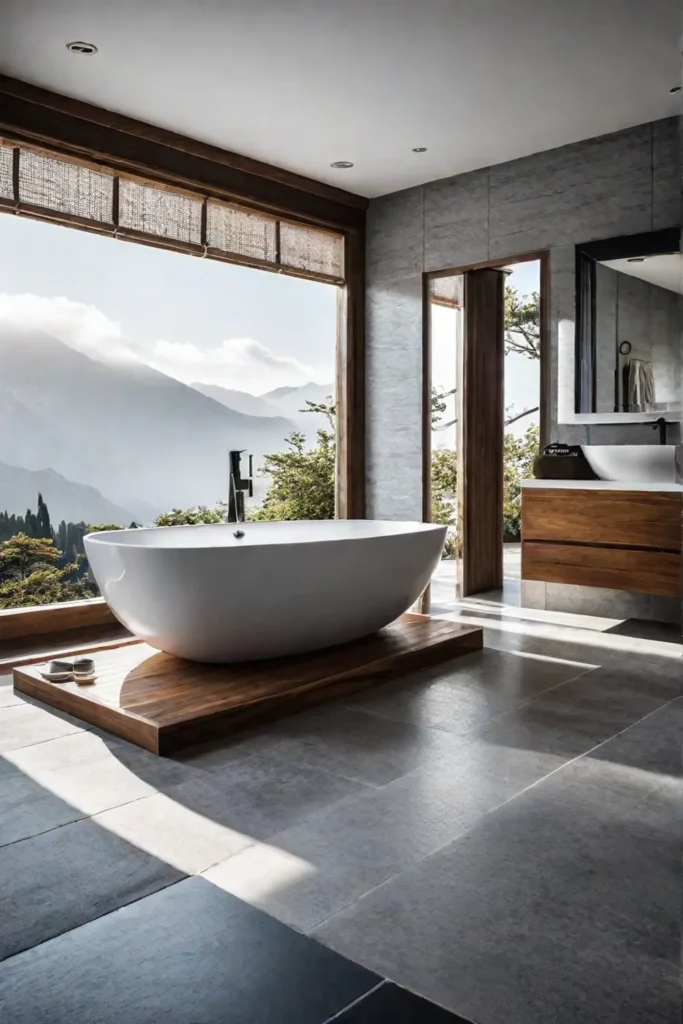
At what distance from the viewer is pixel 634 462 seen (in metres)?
4.27

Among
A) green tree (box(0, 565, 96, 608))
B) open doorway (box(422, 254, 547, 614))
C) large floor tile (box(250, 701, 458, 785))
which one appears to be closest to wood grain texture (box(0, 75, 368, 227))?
open doorway (box(422, 254, 547, 614))

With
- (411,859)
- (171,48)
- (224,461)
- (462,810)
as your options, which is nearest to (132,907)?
(411,859)

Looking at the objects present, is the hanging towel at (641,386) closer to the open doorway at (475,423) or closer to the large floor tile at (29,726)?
the open doorway at (475,423)

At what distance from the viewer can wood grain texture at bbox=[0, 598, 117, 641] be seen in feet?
13.8

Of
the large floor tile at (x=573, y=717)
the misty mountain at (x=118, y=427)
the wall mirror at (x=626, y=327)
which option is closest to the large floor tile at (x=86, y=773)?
the large floor tile at (x=573, y=717)

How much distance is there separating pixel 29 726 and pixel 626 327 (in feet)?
11.5

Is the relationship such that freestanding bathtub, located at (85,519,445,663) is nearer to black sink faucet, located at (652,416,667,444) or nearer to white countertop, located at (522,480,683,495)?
white countertop, located at (522,480,683,495)

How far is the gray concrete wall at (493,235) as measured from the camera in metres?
4.48

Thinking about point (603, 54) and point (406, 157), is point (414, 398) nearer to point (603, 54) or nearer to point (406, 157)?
point (406, 157)

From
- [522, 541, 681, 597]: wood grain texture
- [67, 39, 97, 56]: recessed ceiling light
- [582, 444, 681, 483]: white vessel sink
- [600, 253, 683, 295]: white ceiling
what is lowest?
[522, 541, 681, 597]: wood grain texture

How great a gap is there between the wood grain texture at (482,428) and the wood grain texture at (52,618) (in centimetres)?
232

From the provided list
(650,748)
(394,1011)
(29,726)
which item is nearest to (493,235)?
(650,748)

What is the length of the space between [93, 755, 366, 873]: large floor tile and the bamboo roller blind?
Result: 308 centimetres

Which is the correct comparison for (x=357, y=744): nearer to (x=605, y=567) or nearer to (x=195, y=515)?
(x=605, y=567)
